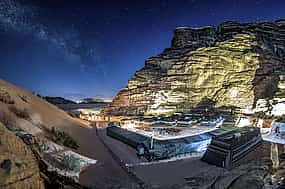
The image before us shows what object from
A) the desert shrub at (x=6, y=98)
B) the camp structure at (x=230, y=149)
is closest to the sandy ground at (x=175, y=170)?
the camp structure at (x=230, y=149)

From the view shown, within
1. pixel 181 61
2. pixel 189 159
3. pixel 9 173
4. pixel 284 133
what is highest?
pixel 181 61

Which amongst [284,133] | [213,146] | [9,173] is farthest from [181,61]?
[9,173]

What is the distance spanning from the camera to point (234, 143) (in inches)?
447

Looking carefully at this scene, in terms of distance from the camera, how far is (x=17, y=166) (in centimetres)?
282

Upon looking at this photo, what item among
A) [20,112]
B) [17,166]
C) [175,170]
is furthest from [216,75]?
[17,166]

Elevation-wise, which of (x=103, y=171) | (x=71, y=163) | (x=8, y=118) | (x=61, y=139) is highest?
(x=8, y=118)

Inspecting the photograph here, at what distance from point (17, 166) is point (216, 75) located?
31575mm

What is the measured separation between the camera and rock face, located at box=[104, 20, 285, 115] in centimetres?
2934

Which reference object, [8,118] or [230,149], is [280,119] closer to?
[230,149]

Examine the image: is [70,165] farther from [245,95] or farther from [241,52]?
[241,52]

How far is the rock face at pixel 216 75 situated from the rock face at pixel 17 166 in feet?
89.7

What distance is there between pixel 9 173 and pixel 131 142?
38.4ft

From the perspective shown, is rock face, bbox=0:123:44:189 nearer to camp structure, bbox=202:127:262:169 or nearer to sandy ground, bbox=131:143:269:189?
sandy ground, bbox=131:143:269:189

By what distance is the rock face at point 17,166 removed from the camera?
2.67 m
